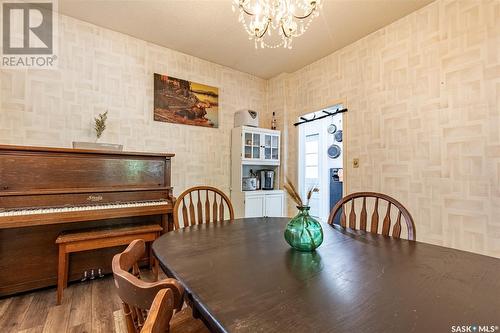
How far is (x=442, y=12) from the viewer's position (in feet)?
6.77

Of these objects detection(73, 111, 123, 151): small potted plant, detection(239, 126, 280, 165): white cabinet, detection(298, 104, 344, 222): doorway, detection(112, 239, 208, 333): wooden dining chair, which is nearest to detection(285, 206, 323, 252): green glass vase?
detection(112, 239, 208, 333): wooden dining chair

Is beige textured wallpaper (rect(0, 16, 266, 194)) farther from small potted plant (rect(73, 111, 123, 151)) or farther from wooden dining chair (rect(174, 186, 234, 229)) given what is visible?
wooden dining chair (rect(174, 186, 234, 229))

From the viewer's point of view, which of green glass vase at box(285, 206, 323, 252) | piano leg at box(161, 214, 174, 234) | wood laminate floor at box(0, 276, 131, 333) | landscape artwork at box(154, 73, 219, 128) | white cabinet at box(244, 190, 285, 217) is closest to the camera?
green glass vase at box(285, 206, 323, 252)

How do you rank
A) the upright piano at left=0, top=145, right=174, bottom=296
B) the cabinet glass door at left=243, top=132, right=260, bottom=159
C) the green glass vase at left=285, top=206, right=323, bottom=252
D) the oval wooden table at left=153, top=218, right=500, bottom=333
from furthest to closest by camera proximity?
the cabinet glass door at left=243, top=132, right=260, bottom=159 → the upright piano at left=0, top=145, right=174, bottom=296 → the green glass vase at left=285, top=206, right=323, bottom=252 → the oval wooden table at left=153, top=218, right=500, bottom=333

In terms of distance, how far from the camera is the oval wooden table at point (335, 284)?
21.4 inches

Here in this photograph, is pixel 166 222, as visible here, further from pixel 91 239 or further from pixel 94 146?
pixel 94 146

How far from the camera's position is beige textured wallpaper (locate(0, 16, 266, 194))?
220 centimetres

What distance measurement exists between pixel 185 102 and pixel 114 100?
33.3 inches

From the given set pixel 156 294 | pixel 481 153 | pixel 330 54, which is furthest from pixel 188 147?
pixel 481 153

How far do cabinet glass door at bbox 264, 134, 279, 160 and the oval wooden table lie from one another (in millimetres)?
2449

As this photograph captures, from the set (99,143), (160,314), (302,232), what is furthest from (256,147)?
(160,314)

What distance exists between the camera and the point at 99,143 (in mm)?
2361

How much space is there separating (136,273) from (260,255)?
478 mm

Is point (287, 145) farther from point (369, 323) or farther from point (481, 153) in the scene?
point (369, 323)
